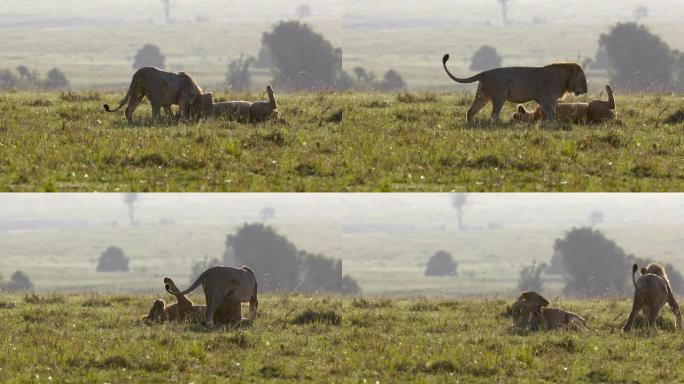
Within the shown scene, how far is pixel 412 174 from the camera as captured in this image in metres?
19.5

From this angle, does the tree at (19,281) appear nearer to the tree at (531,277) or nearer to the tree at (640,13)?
the tree at (531,277)

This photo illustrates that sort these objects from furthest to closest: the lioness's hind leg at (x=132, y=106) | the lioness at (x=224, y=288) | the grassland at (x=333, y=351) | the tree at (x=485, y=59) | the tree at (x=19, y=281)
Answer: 1. the tree at (x=485, y=59)
2. the tree at (x=19, y=281)
3. the lioness's hind leg at (x=132, y=106)
4. the lioness at (x=224, y=288)
5. the grassland at (x=333, y=351)

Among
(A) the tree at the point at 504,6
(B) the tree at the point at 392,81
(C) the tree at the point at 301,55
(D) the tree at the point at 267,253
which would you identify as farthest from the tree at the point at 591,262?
(A) the tree at the point at 504,6

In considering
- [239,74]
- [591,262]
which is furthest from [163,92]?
[239,74]

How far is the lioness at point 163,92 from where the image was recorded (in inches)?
898

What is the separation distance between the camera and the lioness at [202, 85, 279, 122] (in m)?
23.2

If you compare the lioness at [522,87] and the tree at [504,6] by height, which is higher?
the tree at [504,6]

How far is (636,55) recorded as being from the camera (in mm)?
105750

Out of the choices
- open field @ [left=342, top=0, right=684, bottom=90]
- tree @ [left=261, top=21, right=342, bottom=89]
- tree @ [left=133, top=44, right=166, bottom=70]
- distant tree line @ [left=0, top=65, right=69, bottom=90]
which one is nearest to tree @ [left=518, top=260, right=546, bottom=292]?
open field @ [left=342, top=0, right=684, bottom=90]

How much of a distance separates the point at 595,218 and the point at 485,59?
27343 millimetres

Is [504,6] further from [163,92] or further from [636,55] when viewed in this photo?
[163,92]

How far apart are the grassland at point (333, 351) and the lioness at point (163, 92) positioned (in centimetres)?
410

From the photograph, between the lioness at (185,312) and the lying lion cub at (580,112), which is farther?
the lying lion cub at (580,112)

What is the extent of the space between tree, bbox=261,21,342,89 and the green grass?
75.7 m
